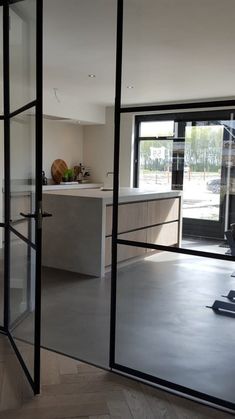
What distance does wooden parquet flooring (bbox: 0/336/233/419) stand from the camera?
2.23m

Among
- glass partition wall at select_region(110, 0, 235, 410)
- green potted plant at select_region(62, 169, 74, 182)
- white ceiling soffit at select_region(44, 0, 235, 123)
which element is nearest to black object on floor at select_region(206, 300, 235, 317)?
glass partition wall at select_region(110, 0, 235, 410)

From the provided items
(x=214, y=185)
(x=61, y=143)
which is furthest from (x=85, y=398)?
(x=61, y=143)

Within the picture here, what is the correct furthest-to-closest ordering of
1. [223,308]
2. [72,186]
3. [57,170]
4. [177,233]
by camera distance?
[57,170]
[72,186]
[223,308]
[177,233]

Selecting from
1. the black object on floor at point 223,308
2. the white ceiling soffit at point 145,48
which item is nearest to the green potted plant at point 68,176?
the white ceiling soffit at point 145,48

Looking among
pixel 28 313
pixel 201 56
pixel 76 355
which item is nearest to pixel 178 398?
pixel 76 355

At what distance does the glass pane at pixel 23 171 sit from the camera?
2.66 m

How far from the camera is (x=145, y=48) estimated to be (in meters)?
4.32

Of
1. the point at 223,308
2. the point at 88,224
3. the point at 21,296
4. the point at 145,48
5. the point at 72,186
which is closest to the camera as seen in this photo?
the point at 21,296

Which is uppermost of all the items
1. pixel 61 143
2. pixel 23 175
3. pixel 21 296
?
pixel 61 143

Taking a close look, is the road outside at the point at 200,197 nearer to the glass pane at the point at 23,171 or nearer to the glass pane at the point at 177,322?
the glass pane at the point at 177,322

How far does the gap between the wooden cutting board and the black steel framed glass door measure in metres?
4.85

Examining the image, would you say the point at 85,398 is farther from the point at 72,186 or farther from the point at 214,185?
the point at 72,186

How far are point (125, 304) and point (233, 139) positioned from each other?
2144 mm

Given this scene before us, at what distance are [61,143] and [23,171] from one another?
549cm
